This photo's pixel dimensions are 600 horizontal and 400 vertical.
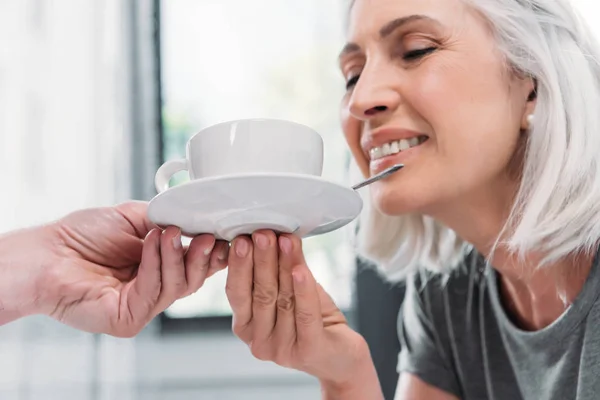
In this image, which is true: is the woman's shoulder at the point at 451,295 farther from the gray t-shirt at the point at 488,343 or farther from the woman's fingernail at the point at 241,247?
the woman's fingernail at the point at 241,247

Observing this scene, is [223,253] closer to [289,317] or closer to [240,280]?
[240,280]

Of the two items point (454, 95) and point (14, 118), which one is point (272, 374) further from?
point (454, 95)

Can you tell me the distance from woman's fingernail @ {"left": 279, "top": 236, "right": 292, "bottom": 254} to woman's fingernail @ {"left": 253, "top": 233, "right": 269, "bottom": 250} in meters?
0.02

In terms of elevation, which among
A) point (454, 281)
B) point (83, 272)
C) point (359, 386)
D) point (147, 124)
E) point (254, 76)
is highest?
point (254, 76)

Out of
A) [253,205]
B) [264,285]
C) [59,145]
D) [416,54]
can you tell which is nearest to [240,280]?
[264,285]

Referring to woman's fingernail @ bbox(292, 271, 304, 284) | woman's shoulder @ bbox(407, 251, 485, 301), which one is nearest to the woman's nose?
woman's fingernail @ bbox(292, 271, 304, 284)

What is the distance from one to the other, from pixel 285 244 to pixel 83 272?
12.8 inches

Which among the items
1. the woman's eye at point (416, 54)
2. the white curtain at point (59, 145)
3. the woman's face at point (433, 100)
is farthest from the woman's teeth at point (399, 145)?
the white curtain at point (59, 145)

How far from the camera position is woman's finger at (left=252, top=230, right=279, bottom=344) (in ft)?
2.56

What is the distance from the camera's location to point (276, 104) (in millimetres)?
1985

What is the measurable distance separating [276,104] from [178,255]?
1240mm

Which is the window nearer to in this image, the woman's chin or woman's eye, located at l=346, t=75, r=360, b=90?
woman's eye, located at l=346, t=75, r=360, b=90

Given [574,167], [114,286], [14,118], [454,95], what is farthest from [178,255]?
[14,118]

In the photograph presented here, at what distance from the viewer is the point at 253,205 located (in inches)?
27.6
